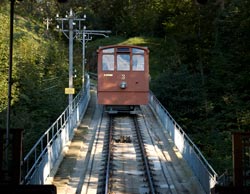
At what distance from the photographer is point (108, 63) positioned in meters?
27.7

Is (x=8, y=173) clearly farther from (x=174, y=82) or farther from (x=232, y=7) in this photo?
(x=232, y=7)

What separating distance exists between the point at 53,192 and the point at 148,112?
23635 mm

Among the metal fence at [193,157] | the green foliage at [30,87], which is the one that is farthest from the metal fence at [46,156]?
the metal fence at [193,157]

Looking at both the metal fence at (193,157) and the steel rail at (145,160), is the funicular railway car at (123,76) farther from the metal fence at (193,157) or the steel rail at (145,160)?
→ the metal fence at (193,157)

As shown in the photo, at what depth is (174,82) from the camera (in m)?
35.6

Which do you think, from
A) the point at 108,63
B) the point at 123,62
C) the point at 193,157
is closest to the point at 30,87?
the point at 108,63

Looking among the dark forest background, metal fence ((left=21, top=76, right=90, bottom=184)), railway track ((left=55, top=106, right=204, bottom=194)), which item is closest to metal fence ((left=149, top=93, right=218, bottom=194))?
railway track ((left=55, top=106, right=204, bottom=194))

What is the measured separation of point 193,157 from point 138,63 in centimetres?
1317

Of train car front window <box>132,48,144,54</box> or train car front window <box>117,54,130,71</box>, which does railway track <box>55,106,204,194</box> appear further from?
train car front window <box>132,48,144,54</box>

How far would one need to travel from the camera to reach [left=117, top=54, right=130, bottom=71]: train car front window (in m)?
27.6

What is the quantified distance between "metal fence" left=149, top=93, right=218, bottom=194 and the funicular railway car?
8.30 feet

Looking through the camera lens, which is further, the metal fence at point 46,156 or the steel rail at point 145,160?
the steel rail at point 145,160

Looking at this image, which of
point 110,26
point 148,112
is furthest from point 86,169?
point 110,26

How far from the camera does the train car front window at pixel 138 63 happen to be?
27609mm
